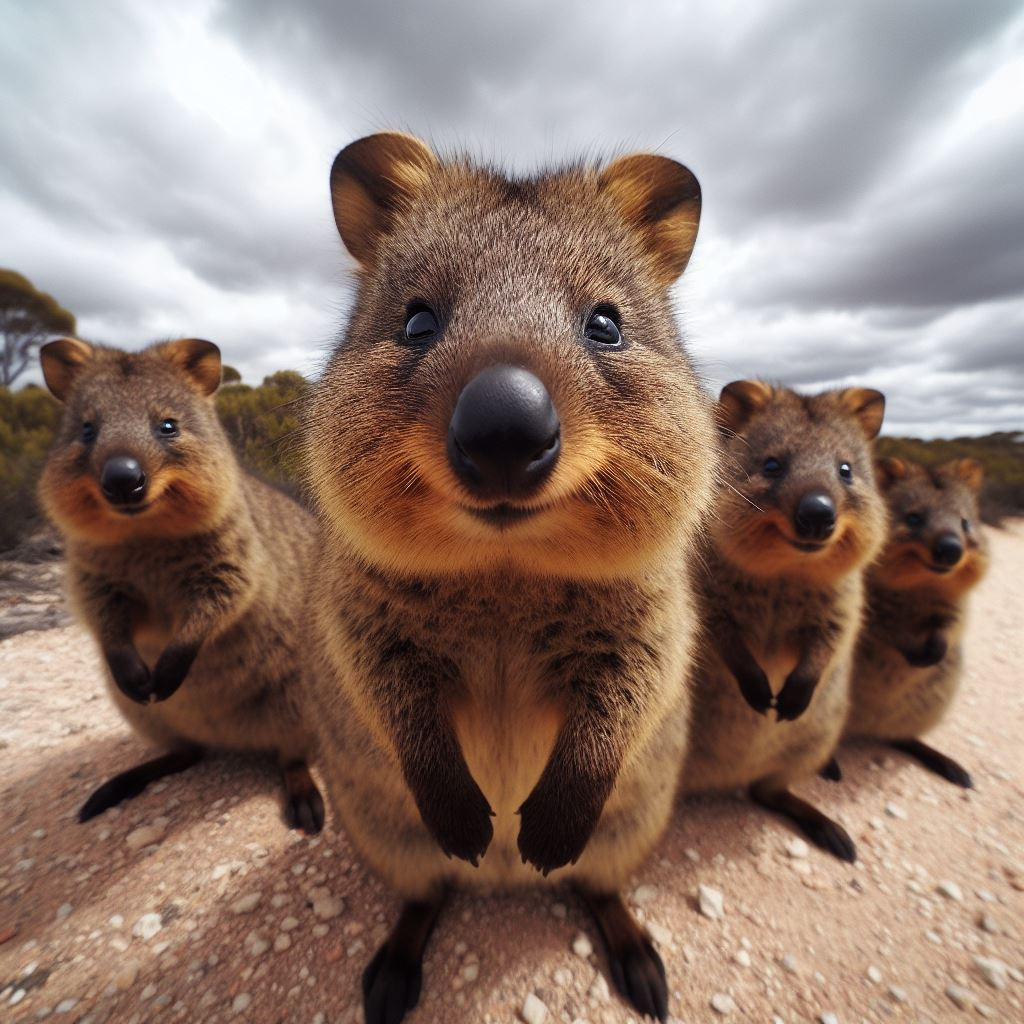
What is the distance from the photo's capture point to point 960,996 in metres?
1.90

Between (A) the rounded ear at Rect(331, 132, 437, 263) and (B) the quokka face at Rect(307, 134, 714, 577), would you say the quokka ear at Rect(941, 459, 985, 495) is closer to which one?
(B) the quokka face at Rect(307, 134, 714, 577)

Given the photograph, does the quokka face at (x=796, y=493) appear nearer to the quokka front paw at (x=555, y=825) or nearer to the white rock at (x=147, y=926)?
the quokka front paw at (x=555, y=825)

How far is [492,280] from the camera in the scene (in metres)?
1.35

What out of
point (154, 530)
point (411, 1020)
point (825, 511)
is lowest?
point (411, 1020)

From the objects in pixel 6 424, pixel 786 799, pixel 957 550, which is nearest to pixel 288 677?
pixel 786 799

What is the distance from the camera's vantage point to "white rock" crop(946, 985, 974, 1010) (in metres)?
1.88

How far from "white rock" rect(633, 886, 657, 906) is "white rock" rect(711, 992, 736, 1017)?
409 mm

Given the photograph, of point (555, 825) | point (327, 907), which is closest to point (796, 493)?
point (555, 825)

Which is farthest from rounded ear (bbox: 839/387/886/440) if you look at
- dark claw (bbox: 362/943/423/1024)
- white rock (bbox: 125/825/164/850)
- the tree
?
the tree

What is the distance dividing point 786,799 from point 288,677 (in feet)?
9.71

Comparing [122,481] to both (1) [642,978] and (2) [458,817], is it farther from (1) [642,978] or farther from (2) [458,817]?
(1) [642,978]

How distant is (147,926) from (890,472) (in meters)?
4.69

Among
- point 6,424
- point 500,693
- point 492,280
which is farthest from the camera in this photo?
point 6,424

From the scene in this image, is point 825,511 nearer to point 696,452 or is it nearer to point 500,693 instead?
point 696,452
